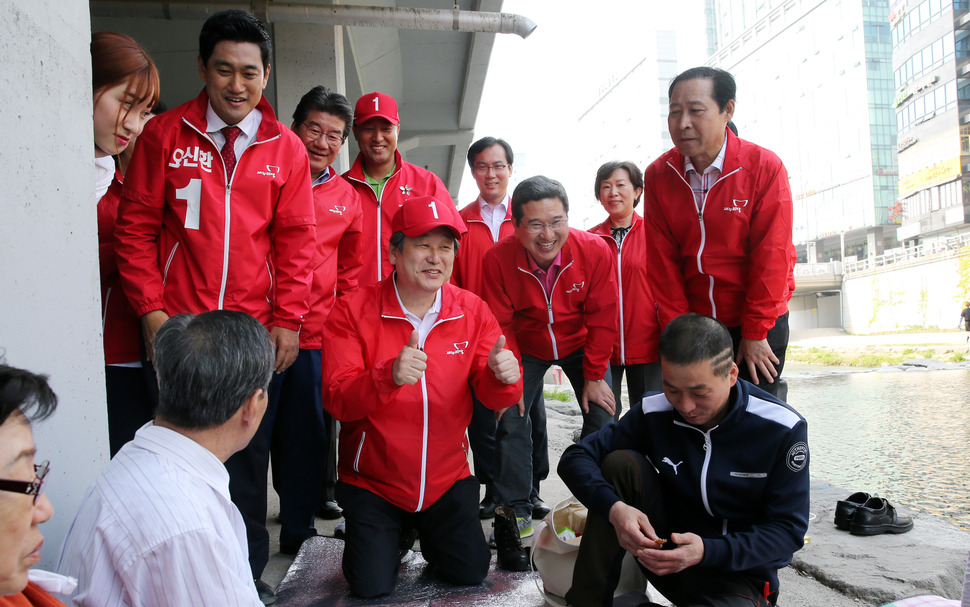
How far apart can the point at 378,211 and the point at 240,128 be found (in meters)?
1.12

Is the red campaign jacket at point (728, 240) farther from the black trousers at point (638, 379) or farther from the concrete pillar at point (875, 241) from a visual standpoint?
the concrete pillar at point (875, 241)

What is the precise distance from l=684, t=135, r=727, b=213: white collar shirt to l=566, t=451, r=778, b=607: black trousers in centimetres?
122

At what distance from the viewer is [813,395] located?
11867mm

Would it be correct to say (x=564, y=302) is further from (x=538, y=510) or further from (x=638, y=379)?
(x=538, y=510)

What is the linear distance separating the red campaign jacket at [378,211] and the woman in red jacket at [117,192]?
1.20 meters

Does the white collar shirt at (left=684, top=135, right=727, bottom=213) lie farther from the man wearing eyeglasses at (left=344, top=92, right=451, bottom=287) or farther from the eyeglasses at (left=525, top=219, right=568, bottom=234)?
the man wearing eyeglasses at (left=344, top=92, right=451, bottom=287)

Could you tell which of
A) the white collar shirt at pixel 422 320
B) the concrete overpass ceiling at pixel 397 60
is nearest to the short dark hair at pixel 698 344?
the white collar shirt at pixel 422 320

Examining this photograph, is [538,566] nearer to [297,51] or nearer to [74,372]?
[74,372]

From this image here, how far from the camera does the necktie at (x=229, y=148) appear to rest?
244 centimetres

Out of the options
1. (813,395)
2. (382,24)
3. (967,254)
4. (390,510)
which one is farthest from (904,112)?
(390,510)

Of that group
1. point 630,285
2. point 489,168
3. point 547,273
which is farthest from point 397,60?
point 547,273

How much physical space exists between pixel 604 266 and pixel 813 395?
10.2 meters

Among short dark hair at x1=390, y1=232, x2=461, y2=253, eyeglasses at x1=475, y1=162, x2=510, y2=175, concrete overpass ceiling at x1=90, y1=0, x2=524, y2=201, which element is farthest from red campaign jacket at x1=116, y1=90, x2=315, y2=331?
concrete overpass ceiling at x1=90, y1=0, x2=524, y2=201

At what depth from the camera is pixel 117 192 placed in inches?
104
